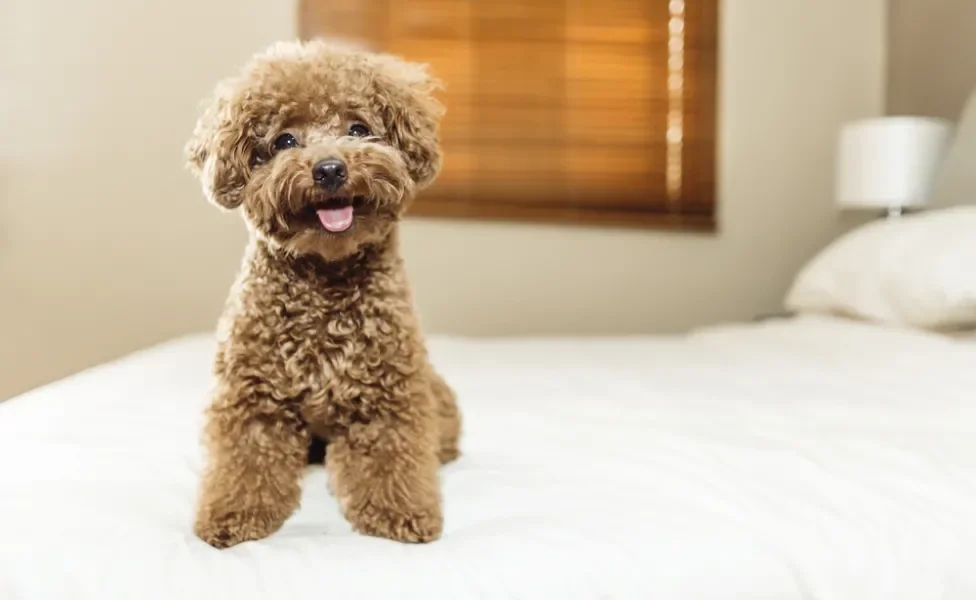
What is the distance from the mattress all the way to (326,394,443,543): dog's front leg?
3 centimetres

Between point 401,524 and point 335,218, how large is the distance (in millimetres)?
339

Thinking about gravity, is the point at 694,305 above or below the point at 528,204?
below

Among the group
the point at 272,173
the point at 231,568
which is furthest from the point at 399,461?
the point at 272,173

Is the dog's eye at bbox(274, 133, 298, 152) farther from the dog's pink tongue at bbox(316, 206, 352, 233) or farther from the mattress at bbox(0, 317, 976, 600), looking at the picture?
the mattress at bbox(0, 317, 976, 600)

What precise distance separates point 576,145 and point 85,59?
1572mm

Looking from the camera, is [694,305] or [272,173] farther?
[694,305]

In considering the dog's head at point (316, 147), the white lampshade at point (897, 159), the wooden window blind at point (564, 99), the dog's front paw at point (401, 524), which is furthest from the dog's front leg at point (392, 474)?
the white lampshade at point (897, 159)

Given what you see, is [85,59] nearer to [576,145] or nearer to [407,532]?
[576,145]

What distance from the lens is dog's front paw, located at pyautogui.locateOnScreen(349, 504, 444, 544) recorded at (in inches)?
31.2

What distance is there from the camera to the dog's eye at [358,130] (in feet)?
3.03

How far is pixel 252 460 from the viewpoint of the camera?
869mm

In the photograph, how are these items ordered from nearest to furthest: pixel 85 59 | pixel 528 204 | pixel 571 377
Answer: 1. pixel 571 377
2. pixel 85 59
3. pixel 528 204

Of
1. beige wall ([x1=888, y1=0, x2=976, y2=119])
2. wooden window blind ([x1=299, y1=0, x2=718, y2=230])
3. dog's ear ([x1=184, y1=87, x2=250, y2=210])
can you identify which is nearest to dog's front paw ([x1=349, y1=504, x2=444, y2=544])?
dog's ear ([x1=184, y1=87, x2=250, y2=210])

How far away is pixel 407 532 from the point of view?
0.79m
